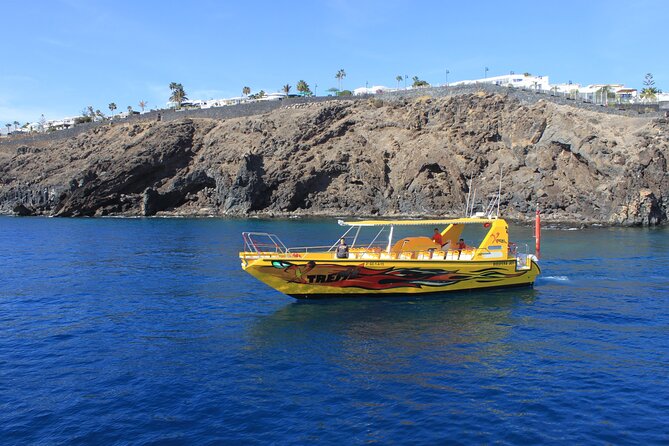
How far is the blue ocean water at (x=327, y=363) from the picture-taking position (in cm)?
1202

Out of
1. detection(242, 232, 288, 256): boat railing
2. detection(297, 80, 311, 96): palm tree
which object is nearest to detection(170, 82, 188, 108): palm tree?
detection(297, 80, 311, 96): palm tree

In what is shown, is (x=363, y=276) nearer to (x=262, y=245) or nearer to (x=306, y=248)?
(x=306, y=248)

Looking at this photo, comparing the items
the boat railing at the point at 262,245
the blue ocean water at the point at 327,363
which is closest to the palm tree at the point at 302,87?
the boat railing at the point at 262,245

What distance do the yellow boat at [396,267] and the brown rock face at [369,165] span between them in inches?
1695

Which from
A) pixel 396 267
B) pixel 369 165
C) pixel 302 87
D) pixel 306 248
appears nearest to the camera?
pixel 396 267


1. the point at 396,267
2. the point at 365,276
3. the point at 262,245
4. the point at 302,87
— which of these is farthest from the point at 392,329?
the point at 302,87

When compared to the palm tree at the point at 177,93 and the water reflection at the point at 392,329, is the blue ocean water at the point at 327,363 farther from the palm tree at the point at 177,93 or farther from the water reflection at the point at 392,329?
the palm tree at the point at 177,93

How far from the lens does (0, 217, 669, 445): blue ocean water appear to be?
12.0 metres

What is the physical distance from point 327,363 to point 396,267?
8.84m

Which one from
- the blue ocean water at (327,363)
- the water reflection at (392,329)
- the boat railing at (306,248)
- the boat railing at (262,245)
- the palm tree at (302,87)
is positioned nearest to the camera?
the blue ocean water at (327,363)

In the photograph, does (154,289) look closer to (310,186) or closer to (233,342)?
(233,342)

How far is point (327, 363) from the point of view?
1608 cm

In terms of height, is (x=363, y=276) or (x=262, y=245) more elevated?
(x=262, y=245)

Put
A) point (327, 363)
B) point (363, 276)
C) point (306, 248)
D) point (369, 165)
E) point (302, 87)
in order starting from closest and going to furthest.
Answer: point (327, 363)
point (363, 276)
point (306, 248)
point (369, 165)
point (302, 87)
